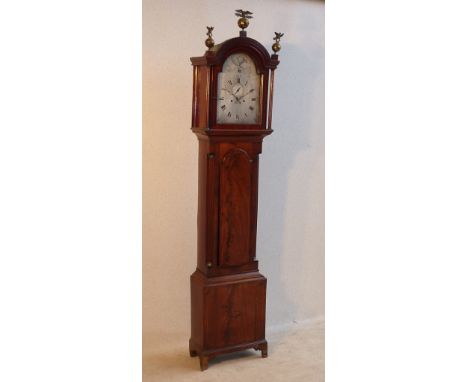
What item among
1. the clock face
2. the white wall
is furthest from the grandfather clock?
the white wall

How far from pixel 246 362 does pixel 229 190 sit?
101 centimetres

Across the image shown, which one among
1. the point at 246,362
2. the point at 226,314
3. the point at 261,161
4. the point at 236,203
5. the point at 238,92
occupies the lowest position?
the point at 246,362

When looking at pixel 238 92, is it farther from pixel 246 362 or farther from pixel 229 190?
pixel 246 362

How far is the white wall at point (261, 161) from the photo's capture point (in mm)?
3096

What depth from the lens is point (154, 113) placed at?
10.2 ft

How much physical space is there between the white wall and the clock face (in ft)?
1.10

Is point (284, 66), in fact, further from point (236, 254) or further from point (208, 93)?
point (236, 254)

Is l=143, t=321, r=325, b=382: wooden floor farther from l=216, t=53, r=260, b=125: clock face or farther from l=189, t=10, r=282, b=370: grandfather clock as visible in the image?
l=216, t=53, r=260, b=125: clock face

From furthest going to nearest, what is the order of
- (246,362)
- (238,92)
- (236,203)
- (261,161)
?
(261,161), (246,362), (236,203), (238,92)

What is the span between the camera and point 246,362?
3.15 meters

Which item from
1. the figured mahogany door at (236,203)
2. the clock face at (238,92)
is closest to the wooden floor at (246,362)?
the figured mahogany door at (236,203)

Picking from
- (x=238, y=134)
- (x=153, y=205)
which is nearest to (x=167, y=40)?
(x=238, y=134)

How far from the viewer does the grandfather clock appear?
2.89 metres

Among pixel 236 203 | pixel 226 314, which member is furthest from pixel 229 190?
pixel 226 314
